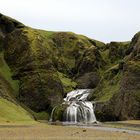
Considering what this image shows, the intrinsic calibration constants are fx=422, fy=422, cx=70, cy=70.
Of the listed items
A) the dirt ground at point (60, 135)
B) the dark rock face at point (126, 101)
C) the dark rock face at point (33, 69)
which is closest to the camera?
the dirt ground at point (60, 135)

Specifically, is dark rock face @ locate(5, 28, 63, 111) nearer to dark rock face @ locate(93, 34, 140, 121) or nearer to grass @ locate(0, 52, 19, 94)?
grass @ locate(0, 52, 19, 94)

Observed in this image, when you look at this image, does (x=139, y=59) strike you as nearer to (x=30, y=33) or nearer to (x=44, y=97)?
(x=44, y=97)

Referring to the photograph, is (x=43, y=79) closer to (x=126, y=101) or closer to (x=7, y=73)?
(x=7, y=73)

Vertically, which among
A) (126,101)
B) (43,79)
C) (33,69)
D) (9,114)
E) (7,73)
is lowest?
(126,101)

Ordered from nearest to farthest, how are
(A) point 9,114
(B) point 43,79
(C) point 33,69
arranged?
(A) point 9,114, (B) point 43,79, (C) point 33,69

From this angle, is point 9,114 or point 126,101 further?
point 126,101

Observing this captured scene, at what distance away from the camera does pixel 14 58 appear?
17062cm

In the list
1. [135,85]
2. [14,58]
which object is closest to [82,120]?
[135,85]

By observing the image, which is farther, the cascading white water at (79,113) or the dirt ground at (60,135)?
the cascading white water at (79,113)

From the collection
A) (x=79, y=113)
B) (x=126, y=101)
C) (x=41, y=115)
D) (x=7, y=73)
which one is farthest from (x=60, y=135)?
(x=7, y=73)

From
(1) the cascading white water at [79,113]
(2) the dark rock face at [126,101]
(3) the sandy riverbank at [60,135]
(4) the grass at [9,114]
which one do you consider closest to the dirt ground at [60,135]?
(3) the sandy riverbank at [60,135]

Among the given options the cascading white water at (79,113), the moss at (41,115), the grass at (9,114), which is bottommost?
the moss at (41,115)

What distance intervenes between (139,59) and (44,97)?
37.7m

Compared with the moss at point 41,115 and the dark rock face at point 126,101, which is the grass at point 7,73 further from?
the dark rock face at point 126,101
